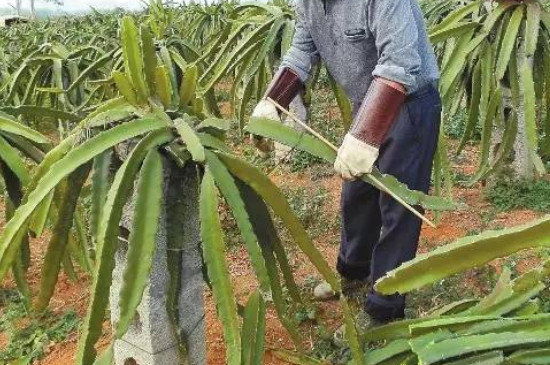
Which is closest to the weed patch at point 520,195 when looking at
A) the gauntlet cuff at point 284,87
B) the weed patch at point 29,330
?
the gauntlet cuff at point 284,87

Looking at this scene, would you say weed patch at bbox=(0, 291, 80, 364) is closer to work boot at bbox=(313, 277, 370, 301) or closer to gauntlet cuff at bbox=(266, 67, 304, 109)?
work boot at bbox=(313, 277, 370, 301)

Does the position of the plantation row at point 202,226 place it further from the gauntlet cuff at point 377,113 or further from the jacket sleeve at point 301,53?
the jacket sleeve at point 301,53

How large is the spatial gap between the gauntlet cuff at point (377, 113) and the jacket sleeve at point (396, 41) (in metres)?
0.04

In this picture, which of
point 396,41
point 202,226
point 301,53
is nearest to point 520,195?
point 301,53

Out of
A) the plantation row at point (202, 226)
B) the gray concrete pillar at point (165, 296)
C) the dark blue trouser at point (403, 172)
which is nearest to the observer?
the plantation row at point (202, 226)

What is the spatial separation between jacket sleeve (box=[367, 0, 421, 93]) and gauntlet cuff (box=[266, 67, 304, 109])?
0.42 m

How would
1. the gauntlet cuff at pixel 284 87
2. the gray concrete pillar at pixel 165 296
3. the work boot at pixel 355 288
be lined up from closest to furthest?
the gray concrete pillar at pixel 165 296
the gauntlet cuff at pixel 284 87
the work boot at pixel 355 288

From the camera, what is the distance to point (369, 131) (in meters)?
1.68

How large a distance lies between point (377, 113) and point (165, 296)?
0.72 metres

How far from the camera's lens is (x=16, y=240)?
1.31 m

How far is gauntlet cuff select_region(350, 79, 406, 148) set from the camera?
168cm

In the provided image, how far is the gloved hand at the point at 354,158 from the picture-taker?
1.63m

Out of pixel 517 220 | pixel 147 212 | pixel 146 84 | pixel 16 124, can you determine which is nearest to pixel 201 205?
pixel 147 212

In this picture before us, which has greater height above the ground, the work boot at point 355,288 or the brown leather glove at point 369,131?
the brown leather glove at point 369,131
